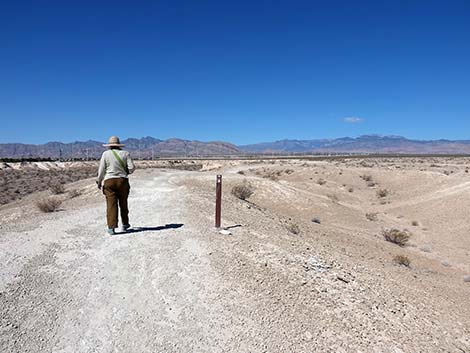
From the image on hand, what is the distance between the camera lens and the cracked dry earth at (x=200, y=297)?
17.1 feet

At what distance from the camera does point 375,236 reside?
1767cm

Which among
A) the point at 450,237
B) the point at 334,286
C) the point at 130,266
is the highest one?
the point at 130,266

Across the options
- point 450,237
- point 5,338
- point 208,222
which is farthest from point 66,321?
point 450,237

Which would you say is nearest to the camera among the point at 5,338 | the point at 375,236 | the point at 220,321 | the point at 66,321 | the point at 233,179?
the point at 5,338

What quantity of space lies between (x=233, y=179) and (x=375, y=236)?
11.3 m

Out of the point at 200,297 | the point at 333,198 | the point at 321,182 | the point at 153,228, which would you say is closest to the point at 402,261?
the point at 153,228

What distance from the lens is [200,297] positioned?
625 cm

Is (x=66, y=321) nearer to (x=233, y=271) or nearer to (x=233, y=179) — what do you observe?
(x=233, y=271)

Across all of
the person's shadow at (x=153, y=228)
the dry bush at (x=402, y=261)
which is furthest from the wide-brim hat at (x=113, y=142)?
the dry bush at (x=402, y=261)

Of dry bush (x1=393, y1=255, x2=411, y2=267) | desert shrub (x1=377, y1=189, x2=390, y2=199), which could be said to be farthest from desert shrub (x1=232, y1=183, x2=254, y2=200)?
desert shrub (x1=377, y1=189, x2=390, y2=199)

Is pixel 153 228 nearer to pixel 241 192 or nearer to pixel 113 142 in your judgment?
pixel 113 142

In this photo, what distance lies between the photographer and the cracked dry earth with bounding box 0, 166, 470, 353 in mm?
5211

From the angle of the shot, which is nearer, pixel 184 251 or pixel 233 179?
pixel 184 251

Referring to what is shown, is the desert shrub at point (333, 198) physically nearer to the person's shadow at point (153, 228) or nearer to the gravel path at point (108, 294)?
the person's shadow at point (153, 228)
